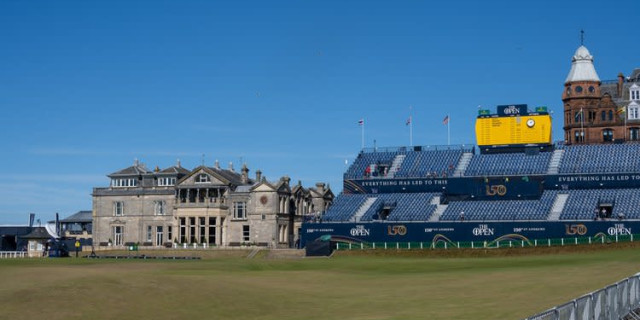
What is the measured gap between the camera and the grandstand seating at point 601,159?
103 m

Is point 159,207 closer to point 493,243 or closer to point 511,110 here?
point 493,243

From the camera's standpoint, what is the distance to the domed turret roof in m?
138

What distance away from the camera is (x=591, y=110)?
138 m

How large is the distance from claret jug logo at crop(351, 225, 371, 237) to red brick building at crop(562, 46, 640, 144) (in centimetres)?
4808

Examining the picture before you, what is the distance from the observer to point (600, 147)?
359 ft

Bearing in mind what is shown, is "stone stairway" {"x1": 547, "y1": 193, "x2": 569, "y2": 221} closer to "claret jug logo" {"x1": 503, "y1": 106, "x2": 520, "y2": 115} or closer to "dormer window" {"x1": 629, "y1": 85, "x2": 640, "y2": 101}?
"claret jug logo" {"x1": 503, "y1": 106, "x2": 520, "y2": 115}

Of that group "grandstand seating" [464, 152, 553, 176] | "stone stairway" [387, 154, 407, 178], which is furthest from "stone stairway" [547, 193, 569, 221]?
"stone stairway" [387, 154, 407, 178]

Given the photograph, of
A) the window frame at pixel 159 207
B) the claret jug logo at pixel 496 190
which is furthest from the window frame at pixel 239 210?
the claret jug logo at pixel 496 190

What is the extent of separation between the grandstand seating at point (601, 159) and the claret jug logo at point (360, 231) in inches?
961

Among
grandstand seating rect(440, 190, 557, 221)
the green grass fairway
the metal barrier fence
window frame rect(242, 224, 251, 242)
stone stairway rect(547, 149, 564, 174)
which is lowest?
the green grass fairway

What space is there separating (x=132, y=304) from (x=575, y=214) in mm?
67937

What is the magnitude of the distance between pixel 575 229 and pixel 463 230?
12.6m

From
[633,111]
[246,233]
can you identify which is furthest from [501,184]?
[633,111]

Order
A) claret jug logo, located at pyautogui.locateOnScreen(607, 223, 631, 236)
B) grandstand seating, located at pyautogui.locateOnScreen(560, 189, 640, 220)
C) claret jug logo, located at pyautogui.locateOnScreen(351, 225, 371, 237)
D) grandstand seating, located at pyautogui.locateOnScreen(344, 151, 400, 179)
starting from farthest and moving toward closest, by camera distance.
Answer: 1. grandstand seating, located at pyautogui.locateOnScreen(344, 151, 400, 179)
2. claret jug logo, located at pyautogui.locateOnScreen(351, 225, 371, 237)
3. grandstand seating, located at pyautogui.locateOnScreen(560, 189, 640, 220)
4. claret jug logo, located at pyautogui.locateOnScreen(607, 223, 631, 236)
